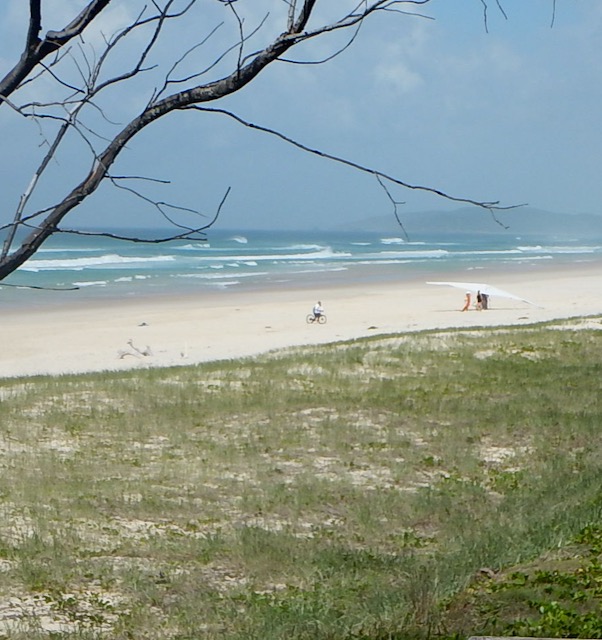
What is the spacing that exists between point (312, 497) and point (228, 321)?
22829 mm

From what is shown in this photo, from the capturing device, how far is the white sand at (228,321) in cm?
2370

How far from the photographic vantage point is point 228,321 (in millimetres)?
31984

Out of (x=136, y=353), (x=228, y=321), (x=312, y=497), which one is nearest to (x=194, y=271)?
(x=228, y=321)

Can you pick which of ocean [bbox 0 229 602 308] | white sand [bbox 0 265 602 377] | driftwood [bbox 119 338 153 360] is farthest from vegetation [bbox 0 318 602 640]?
ocean [bbox 0 229 602 308]

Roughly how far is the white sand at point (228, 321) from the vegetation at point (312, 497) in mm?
7895

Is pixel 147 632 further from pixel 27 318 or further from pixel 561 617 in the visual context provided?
pixel 27 318

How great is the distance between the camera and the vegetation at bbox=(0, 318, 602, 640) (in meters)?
5.91

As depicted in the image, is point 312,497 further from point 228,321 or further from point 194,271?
point 194,271

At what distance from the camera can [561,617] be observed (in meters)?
4.71

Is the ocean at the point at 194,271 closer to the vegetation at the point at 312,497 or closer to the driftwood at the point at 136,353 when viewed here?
the driftwood at the point at 136,353

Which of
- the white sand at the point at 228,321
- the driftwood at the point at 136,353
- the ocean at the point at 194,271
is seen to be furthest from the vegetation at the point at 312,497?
the ocean at the point at 194,271

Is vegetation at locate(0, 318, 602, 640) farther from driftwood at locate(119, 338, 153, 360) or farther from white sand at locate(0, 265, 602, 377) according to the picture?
white sand at locate(0, 265, 602, 377)

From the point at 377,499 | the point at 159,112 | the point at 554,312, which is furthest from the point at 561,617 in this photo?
the point at 554,312

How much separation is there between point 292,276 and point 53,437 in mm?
45628
